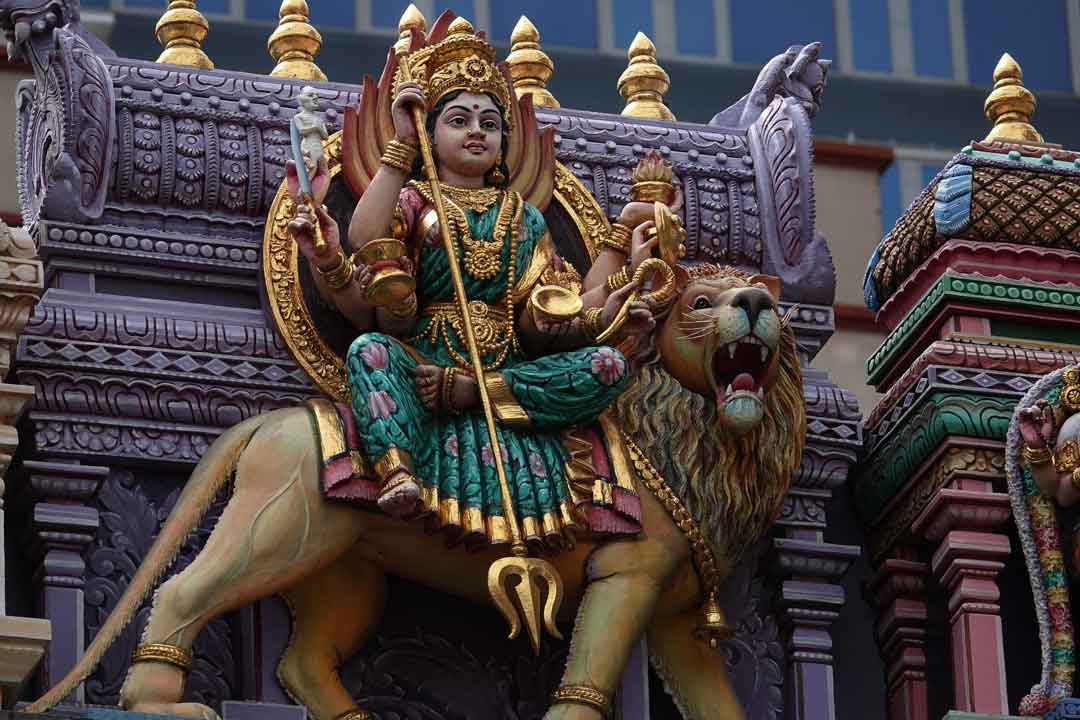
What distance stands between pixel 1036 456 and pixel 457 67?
9.88 feet

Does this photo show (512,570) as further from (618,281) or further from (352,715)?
(618,281)

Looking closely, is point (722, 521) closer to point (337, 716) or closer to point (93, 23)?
point (337, 716)

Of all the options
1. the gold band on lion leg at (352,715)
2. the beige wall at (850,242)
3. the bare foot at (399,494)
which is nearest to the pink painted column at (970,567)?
the bare foot at (399,494)

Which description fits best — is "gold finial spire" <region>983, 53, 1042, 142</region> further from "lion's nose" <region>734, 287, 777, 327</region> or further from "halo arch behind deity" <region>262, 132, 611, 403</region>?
"halo arch behind deity" <region>262, 132, 611, 403</region>

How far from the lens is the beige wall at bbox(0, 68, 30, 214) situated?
2583 centimetres

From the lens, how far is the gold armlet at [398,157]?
59.3 feet

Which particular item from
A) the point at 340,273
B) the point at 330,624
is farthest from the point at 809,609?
the point at 340,273

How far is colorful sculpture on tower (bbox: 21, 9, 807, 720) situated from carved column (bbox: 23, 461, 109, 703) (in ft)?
1.22

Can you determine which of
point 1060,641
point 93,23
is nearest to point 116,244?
point 1060,641

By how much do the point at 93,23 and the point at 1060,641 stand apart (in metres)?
12.7

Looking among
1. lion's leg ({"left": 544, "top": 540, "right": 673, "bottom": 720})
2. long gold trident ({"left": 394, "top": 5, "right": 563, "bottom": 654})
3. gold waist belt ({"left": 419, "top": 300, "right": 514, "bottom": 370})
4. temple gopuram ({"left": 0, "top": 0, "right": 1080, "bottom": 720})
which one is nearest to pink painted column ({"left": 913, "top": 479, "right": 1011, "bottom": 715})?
temple gopuram ({"left": 0, "top": 0, "right": 1080, "bottom": 720})

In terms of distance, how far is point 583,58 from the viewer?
31172 mm

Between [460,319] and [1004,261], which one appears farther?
[1004,261]

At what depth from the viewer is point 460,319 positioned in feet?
59.4
